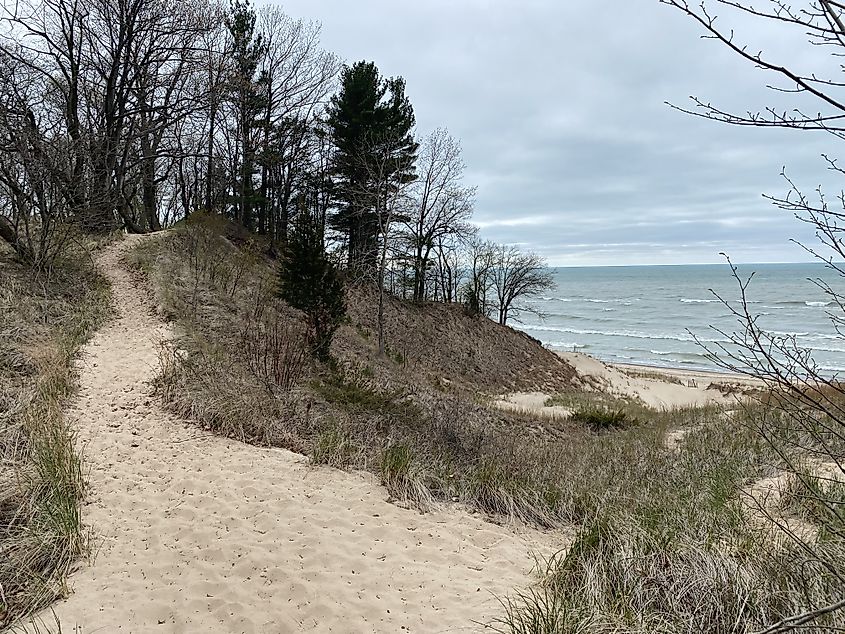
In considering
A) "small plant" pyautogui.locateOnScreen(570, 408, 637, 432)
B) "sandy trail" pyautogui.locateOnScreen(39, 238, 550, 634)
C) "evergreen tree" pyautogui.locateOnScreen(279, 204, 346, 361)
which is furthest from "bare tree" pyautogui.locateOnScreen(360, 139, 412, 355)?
"sandy trail" pyautogui.locateOnScreen(39, 238, 550, 634)

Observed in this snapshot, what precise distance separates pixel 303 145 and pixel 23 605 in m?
25.0

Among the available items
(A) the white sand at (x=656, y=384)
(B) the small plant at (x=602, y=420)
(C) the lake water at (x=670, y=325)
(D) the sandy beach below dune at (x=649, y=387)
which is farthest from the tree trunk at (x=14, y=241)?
(C) the lake water at (x=670, y=325)

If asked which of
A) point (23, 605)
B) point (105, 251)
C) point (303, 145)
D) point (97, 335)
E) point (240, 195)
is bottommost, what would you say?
point (23, 605)

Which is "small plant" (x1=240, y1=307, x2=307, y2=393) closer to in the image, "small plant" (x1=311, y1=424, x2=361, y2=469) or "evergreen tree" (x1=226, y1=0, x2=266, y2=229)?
"small plant" (x1=311, y1=424, x2=361, y2=469)

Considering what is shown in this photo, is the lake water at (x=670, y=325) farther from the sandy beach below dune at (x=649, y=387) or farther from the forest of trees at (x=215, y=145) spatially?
the forest of trees at (x=215, y=145)

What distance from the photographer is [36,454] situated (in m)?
4.93

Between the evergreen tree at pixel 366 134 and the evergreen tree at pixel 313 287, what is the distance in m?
6.76

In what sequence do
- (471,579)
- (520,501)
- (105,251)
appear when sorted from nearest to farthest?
(471,579)
(520,501)
(105,251)

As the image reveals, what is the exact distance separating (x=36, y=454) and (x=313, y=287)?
29.8ft

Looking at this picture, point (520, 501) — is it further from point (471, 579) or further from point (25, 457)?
point (25, 457)

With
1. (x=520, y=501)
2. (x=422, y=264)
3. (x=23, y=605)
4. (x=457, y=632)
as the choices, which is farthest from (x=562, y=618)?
(x=422, y=264)

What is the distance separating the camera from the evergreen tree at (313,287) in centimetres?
1302

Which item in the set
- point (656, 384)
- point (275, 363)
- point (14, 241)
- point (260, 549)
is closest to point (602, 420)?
point (275, 363)

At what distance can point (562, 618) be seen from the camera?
2980 mm
